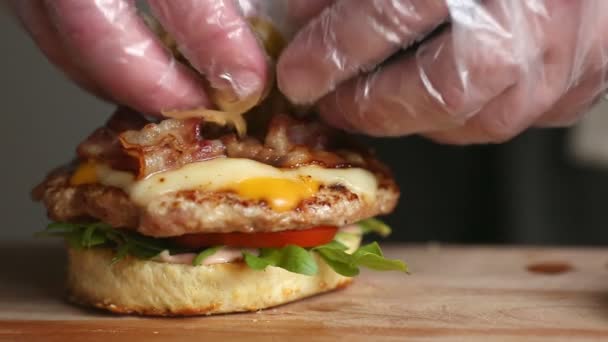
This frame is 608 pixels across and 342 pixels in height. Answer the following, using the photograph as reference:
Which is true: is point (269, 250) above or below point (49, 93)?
below

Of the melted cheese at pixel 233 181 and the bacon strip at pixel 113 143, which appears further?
the bacon strip at pixel 113 143

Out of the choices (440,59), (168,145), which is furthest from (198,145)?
(440,59)

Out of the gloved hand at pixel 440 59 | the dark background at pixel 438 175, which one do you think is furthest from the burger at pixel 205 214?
the dark background at pixel 438 175

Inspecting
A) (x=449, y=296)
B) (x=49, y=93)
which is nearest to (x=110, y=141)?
(x=449, y=296)

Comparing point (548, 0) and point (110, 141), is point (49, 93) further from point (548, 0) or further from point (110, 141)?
point (548, 0)

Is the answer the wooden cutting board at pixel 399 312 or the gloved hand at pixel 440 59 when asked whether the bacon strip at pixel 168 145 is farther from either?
the wooden cutting board at pixel 399 312

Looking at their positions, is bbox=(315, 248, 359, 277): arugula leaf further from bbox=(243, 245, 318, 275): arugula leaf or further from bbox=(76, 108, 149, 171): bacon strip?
bbox=(76, 108, 149, 171): bacon strip
